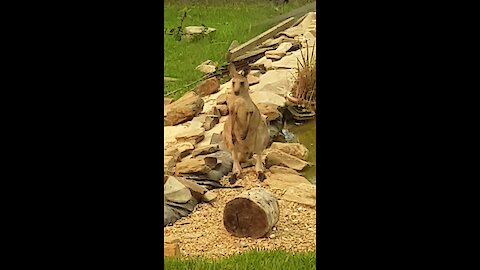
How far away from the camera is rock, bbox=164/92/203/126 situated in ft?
6.41

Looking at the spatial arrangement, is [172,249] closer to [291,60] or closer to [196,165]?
A: [196,165]

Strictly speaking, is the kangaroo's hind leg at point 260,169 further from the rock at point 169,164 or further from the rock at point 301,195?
the rock at point 169,164

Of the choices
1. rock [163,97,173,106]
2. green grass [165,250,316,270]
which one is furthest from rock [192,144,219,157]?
green grass [165,250,316,270]

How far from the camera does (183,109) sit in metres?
1.96

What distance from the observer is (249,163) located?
1.98 metres

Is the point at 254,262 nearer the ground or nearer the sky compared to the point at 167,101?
nearer the ground

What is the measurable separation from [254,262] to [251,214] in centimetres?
9

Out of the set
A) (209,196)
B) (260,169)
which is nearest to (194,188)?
(209,196)

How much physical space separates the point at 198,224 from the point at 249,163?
0.16 m

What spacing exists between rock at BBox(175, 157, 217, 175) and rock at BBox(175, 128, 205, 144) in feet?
0.13

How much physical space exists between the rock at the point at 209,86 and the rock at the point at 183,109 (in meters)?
0.02

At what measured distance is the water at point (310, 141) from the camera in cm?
195
